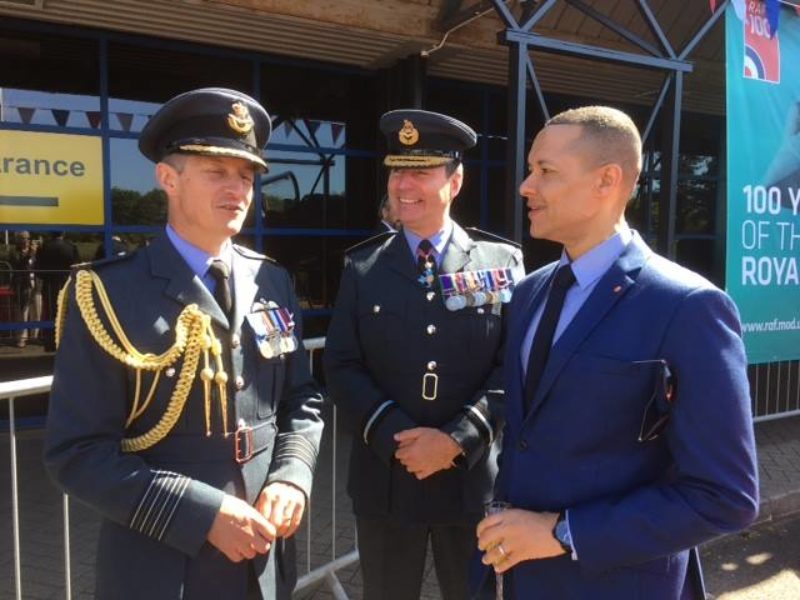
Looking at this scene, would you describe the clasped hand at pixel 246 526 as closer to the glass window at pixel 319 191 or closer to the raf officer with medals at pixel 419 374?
the raf officer with medals at pixel 419 374

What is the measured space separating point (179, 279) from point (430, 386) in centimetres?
96

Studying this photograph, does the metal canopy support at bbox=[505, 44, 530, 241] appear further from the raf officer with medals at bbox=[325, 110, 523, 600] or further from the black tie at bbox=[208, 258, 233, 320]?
the black tie at bbox=[208, 258, 233, 320]

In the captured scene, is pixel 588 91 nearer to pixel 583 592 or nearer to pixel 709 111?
pixel 709 111

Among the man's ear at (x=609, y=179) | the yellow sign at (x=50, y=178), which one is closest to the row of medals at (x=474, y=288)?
the man's ear at (x=609, y=179)

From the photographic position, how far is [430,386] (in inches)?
86.4

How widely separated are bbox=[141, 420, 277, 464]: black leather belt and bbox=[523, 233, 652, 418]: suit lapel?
71 centimetres

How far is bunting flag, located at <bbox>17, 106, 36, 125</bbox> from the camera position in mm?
5625

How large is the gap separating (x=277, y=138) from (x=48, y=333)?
296 centimetres

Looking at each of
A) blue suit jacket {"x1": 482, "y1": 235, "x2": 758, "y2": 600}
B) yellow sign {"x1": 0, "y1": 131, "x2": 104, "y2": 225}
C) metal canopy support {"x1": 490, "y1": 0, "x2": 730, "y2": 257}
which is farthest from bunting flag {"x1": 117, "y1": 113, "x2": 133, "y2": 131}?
blue suit jacket {"x1": 482, "y1": 235, "x2": 758, "y2": 600}

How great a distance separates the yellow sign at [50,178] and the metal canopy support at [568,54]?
382cm

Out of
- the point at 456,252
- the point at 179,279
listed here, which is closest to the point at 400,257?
the point at 456,252

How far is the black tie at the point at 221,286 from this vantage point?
1670 mm

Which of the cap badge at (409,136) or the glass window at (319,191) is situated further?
the glass window at (319,191)

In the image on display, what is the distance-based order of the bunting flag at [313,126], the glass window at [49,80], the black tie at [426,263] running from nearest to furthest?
the black tie at [426,263], the glass window at [49,80], the bunting flag at [313,126]
